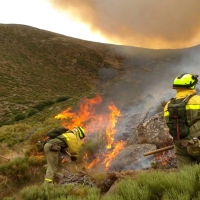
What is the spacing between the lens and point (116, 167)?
9.41 meters

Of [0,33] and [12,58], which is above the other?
[0,33]

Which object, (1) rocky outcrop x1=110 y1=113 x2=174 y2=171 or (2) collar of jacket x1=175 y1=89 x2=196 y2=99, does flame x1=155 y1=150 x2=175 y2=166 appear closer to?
(1) rocky outcrop x1=110 y1=113 x2=174 y2=171

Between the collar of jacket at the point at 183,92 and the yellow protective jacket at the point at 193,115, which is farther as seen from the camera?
the collar of jacket at the point at 183,92

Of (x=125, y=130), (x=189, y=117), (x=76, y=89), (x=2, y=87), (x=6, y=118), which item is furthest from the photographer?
(x=76, y=89)

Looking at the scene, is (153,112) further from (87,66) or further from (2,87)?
(87,66)

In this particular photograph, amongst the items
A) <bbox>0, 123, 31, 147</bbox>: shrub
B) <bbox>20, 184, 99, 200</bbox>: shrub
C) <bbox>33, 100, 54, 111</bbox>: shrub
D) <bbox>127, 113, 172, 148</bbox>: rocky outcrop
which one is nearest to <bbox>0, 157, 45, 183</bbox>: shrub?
<bbox>127, 113, 172, 148</bbox>: rocky outcrop

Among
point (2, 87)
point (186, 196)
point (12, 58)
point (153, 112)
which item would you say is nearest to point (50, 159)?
point (186, 196)

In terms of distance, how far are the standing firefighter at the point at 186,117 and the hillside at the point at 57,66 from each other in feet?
73.8

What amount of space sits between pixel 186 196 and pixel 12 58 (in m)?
53.4

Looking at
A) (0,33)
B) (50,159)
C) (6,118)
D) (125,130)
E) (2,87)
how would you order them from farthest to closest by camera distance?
(0,33) < (2,87) < (6,118) < (125,130) < (50,159)

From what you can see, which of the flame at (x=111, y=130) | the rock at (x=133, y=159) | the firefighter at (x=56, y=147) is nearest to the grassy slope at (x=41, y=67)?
the flame at (x=111, y=130)

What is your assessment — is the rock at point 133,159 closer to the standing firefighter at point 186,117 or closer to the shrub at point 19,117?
the standing firefighter at point 186,117

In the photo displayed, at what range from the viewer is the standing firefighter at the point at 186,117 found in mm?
4648

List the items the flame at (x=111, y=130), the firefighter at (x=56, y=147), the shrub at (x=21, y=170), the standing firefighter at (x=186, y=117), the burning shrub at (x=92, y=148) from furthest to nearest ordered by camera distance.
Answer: the flame at (x=111, y=130) → the burning shrub at (x=92, y=148) → the shrub at (x=21, y=170) → the firefighter at (x=56, y=147) → the standing firefighter at (x=186, y=117)
